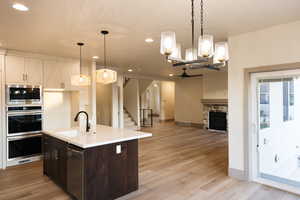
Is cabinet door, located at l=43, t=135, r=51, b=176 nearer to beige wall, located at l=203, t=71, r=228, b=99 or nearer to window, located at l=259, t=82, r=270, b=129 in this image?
window, located at l=259, t=82, r=270, b=129

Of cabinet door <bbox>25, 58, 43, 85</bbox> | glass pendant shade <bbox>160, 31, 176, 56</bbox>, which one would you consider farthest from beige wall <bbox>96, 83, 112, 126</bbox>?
glass pendant shade <bbox>160, 31, 176, 56</bbox>

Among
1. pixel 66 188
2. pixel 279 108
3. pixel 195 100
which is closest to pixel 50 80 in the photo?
pixel 66 188

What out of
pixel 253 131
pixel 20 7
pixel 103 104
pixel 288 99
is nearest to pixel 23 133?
pixel 20 7

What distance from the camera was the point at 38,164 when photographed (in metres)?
4.35

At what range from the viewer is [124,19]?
2.75m

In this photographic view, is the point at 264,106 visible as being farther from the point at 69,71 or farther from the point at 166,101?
the point at 166,101

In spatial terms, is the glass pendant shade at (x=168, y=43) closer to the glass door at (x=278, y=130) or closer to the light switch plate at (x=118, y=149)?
the light switch plate at (x=118, y=149)

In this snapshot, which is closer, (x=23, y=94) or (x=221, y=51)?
(x=221, y=51)

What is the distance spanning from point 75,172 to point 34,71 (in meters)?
3.20

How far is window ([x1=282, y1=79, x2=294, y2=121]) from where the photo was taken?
3.08 metres

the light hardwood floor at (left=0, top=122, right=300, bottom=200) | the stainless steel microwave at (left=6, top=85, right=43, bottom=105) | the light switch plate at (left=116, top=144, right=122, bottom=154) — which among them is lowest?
the light hardwood floor at (left=0, top=122, right=300, bottom=200)

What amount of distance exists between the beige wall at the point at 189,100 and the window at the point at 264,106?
598 centimetres

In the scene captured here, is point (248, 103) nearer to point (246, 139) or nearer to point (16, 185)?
point (246, 139)

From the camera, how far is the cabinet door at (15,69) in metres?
4.25
